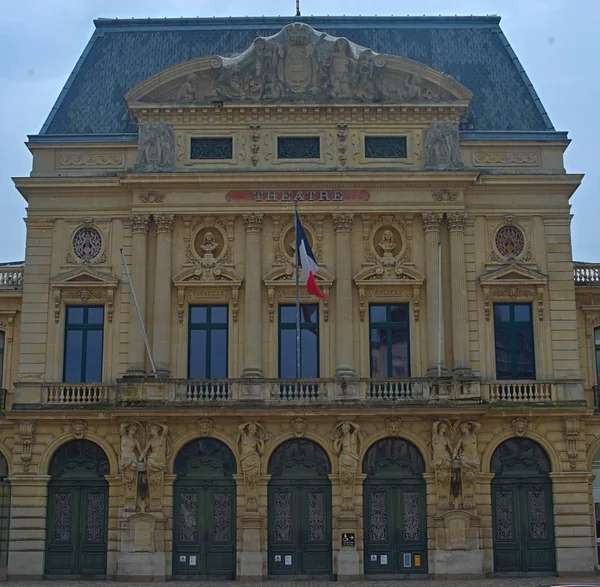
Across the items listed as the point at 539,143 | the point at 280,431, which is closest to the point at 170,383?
the point at 280,431

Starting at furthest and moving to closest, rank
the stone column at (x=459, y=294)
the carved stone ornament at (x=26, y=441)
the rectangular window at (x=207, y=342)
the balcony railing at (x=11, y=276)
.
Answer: the balcony railing at (x=11, y=276)
the rectangular window at (x=207, y=342)
the stone column at (x=459, y=294)
the carved stone ornament at (x=26, y=441)

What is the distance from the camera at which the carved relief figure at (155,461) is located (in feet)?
111

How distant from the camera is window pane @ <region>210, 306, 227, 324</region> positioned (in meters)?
36.2

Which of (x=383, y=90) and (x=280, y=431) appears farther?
(x=383, y=90)

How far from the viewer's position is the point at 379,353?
36.0 meters

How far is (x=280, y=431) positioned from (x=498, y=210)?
37.0 ft

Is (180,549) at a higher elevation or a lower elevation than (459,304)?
lower

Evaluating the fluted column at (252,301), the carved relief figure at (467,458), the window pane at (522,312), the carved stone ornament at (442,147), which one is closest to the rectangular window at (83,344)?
the fluted column at (252,301)

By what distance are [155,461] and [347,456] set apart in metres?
6.39

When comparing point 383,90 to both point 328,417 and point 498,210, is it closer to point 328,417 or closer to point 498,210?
point 498,210

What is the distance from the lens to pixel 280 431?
34.4 m

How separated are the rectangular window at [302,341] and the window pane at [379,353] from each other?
6.52 feet

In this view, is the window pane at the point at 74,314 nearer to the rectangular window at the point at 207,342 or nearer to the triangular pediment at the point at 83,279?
the triangular pediment at the point at 83,279

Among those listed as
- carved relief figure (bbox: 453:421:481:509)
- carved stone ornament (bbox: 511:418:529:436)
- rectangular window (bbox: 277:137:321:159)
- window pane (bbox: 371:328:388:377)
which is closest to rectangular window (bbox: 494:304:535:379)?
carved stone ornament (bbox: 511:418:529:436)
